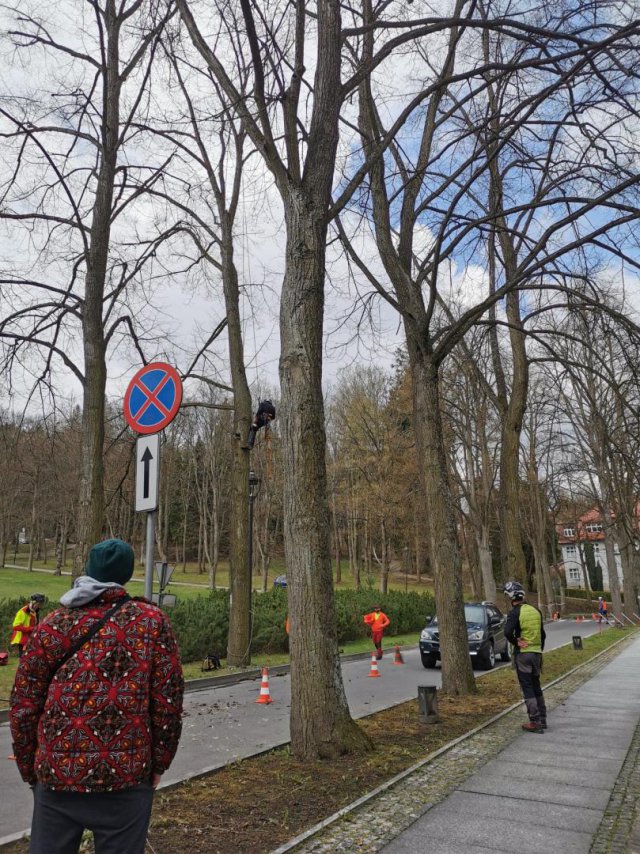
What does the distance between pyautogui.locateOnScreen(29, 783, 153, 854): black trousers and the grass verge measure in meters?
1.87

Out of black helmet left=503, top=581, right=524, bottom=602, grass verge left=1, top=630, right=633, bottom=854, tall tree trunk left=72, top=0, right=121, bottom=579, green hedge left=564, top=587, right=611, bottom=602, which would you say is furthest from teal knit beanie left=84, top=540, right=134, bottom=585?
green hedge left=564, top=587, right=611, bottom=602

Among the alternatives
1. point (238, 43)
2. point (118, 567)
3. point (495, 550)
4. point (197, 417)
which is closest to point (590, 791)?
point (118, 567)

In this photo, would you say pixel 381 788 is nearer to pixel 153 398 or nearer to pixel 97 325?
pixel 153 398

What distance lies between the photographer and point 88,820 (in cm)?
253

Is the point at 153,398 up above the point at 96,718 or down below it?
above

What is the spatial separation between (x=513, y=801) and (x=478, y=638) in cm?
1294

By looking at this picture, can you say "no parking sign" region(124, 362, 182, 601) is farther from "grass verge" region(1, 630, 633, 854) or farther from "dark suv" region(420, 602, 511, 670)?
"dark suv" region(420, 602, 511, 670)

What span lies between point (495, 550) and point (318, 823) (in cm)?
5735

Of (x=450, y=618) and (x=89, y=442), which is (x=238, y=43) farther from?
(x=450, y=618)

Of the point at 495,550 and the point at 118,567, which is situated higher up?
the point at 495,550

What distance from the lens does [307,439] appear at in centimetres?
674

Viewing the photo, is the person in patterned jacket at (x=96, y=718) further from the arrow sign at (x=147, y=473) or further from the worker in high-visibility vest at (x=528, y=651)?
the worker in high-visibility vest at (x=528, y=651)

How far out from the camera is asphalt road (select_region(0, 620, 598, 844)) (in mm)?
6195

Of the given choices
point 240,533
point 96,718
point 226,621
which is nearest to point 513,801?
point 96,718
